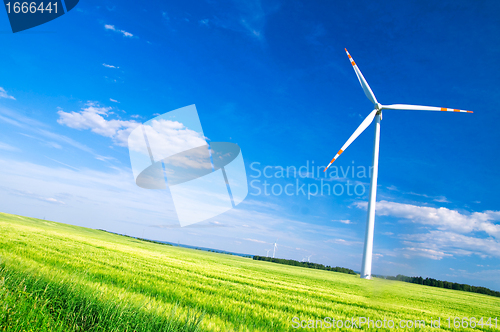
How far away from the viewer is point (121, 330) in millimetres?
3551

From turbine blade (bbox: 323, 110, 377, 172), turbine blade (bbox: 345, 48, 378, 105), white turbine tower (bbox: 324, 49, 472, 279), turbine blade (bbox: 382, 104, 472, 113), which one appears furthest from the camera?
turbine blade (bbox: 345, 48, 378, 105)

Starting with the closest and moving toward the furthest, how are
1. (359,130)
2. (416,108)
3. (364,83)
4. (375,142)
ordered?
1. (359,130)
2. (416,108)
3. (375,142)
4. (364,83)

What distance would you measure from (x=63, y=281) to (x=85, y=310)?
55.7 inches

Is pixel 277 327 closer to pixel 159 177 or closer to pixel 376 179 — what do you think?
pixel 159 177

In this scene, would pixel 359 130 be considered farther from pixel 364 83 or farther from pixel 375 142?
pixel 364 83

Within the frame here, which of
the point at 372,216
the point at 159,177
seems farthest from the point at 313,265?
the point at 159,177

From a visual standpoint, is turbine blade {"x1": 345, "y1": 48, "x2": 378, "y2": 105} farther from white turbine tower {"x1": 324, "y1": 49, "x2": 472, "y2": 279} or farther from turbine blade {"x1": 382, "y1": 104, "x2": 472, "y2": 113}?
turbine blade {"x1": 382, "y1": 104, "x2": 472, "y2": 113}

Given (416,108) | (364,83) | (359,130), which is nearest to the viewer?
(359,130)

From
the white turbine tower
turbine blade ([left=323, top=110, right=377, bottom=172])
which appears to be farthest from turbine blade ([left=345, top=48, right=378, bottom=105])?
turbine blade ([left=323, top=110, right=377, bottom=172])

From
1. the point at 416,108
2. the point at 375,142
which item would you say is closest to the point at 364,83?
the point at 416,108

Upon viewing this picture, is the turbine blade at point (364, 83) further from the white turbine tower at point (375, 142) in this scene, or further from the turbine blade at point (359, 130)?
the turbine blade at point (359, 130)

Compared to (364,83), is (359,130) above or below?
below

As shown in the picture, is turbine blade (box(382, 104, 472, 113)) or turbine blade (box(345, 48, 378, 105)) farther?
turbine blade (box(345, 48, 378, 105))

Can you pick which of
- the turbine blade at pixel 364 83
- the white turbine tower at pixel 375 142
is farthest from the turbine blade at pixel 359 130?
the turbine blade at pixel 364 83
